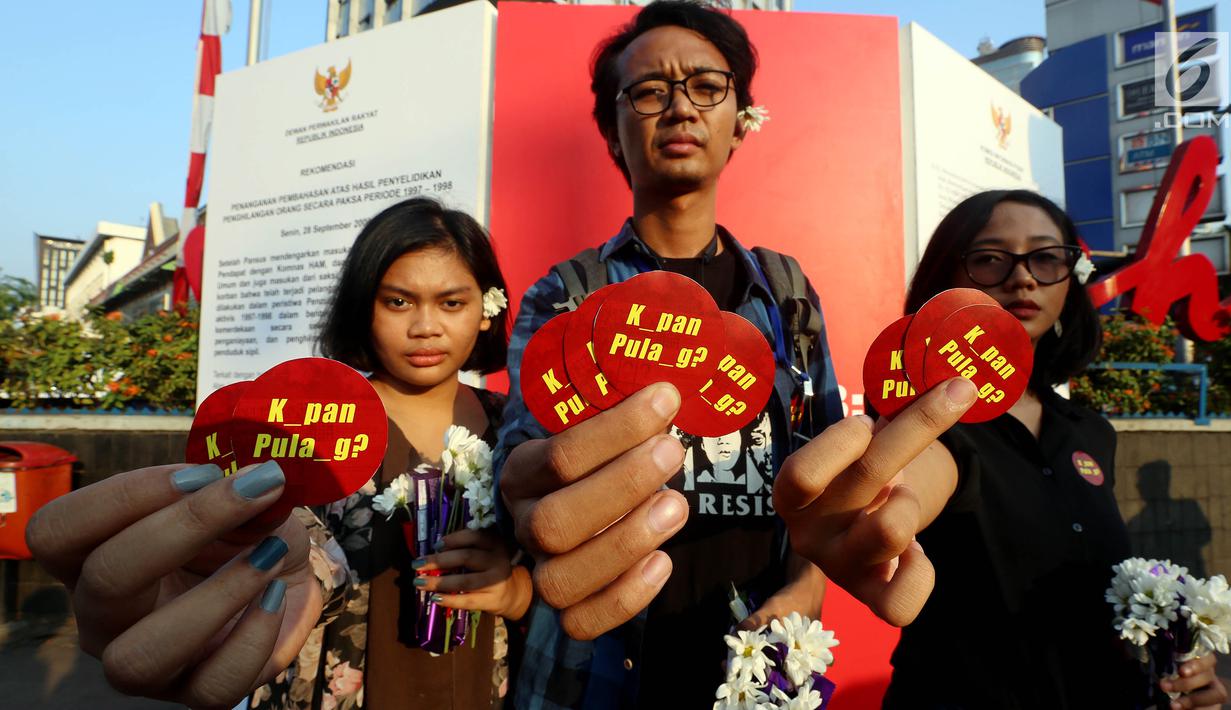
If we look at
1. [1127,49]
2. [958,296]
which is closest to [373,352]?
[958,296]

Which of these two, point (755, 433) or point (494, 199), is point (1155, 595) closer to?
point (755, 433)

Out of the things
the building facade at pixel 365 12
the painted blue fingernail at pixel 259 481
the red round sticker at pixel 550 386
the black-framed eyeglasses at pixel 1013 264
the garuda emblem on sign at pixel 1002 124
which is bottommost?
the painted blue fingernail at pixel 259 481

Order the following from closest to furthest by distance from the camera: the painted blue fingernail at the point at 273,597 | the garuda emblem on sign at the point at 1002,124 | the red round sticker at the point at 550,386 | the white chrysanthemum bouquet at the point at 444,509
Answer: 1. the painted blue fingernail at the point at 273,597
2. the red round sticker at the point at 550,386
3. the white chrysanthemum bouquet at the point at 444,509
4. the garuda emblem on sign at the point at 1002,124

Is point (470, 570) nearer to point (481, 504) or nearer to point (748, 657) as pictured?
point (481, 504)

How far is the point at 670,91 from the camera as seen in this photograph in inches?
66.9

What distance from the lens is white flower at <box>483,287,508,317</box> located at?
203 cm

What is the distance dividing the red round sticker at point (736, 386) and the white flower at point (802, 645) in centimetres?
38

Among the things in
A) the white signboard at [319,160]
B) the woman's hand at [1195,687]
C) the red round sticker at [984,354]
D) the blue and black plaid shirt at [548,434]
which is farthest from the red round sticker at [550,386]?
the white signboard at [319,160]

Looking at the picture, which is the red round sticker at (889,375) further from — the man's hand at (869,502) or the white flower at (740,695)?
the white flower at (740,695)

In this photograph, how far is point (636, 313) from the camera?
1038mm

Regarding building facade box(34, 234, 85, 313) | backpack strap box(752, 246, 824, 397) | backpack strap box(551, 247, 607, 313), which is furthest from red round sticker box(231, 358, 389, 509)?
building facade box(34, 234, 85, 313)

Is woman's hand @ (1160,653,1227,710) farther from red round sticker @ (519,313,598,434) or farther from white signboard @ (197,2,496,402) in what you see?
white signboard @ (197,2,496,402)

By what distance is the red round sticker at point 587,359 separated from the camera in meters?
1.03

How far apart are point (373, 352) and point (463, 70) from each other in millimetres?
2499
